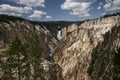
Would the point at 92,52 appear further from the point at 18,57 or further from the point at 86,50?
the point at 18,57

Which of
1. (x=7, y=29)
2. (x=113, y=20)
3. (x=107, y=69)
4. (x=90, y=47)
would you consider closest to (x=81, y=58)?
(x=90, y=47)

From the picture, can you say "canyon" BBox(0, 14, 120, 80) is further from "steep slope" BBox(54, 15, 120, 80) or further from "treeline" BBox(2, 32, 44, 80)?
"treeline" BBox(2, 32, 44, 80)

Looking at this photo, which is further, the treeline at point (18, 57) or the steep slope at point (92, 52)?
the steep slope at point (92, 52)

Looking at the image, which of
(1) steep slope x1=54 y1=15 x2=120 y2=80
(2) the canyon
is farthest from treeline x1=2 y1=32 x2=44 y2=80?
(1) steep slope x1=54 y1=15 x2=120 y2=80

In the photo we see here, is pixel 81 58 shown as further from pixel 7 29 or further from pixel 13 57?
pixel 13 57

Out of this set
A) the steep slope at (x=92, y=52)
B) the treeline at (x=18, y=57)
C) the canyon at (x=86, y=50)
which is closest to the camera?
the treeline at (x=18, y=57)

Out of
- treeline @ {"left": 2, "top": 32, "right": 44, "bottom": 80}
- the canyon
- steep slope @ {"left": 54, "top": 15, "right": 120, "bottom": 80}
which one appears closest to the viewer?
treeline @ {"left": 2, "top": 32, "right": 44, "bottom": 80}

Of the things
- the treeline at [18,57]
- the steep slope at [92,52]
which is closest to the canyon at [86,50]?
the steep slope at [92,52]

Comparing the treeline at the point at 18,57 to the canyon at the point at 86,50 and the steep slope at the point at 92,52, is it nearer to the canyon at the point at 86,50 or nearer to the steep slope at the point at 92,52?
the canyon at the point at 86,50
